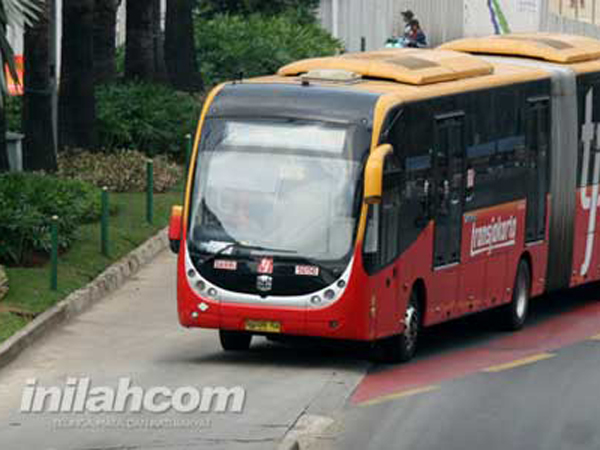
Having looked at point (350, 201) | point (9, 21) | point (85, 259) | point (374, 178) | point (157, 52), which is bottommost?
point (85, 259)

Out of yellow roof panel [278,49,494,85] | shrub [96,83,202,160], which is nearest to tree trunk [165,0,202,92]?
shrub [96,83,202,160]

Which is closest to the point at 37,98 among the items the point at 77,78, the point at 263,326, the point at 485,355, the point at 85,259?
the point at 77,78

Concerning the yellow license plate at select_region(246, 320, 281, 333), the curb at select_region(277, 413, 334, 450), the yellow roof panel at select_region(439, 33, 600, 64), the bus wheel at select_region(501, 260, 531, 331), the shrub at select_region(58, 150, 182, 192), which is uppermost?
Answer: the yellow roof panel at select_region(439, 33, 600, 64)

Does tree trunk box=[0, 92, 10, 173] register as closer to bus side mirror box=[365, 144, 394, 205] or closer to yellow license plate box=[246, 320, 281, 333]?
yellow license plate box=[246, 320, 281, 333]

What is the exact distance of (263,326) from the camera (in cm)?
2058

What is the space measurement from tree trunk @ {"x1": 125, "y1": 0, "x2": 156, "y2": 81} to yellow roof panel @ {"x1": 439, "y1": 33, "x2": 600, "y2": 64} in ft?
39.7

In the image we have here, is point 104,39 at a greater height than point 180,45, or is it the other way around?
point 104,39

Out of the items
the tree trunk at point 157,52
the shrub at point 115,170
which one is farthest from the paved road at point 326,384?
the tree trunk at point 157,52

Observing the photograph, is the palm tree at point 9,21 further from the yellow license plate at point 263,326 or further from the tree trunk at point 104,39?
the tree trunk at point 104,39

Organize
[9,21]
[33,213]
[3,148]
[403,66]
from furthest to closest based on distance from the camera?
[3,148], [33,213], [9,21], [403,66]

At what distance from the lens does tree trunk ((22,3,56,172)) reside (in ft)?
99.2

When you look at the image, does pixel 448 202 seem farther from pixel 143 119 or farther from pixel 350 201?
pixel 143 119

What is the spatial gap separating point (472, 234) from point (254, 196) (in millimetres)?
3607

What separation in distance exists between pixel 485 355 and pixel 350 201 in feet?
10.9
